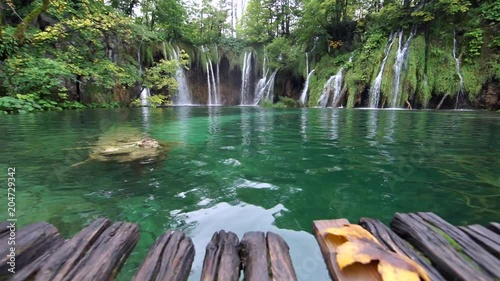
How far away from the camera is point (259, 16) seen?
2703cm

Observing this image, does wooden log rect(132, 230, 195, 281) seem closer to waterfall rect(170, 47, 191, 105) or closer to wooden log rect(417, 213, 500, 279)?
wooden log rect(417, 213, 500, 279)

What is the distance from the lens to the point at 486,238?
1.40 metres

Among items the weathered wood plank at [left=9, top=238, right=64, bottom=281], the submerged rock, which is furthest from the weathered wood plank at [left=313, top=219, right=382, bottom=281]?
the submerged rock

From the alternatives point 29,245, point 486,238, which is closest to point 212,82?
point 29,245

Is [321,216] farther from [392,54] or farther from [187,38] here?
[187,38]

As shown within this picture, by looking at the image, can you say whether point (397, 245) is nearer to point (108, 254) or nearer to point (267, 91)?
point (108, 254)

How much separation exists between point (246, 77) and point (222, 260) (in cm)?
2432

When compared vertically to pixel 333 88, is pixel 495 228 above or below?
below

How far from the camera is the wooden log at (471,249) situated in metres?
1.17

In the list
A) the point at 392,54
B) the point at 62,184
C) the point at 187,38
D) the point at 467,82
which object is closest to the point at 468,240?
the point at 62,184

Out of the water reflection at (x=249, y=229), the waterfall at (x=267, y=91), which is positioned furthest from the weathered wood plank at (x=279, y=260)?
the waterfall at (x=267, y=91)


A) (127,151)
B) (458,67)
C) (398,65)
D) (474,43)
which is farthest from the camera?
(398,65)

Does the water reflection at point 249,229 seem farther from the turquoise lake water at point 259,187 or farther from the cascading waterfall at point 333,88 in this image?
the cascading waterfall at point 333,88

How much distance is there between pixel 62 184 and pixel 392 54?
17.5m
